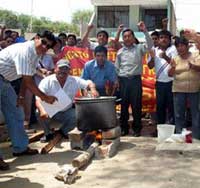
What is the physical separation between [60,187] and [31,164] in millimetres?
1159

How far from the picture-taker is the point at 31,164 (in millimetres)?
6461

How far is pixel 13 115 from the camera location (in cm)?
675

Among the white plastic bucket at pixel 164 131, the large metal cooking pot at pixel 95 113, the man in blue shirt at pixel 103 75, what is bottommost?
the white plastic bucket at pixel 164 131

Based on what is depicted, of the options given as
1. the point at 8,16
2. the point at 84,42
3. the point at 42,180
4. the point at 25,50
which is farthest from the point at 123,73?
the point at 8,16

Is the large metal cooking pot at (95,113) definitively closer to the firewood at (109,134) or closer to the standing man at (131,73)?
the firewood at (109,134)

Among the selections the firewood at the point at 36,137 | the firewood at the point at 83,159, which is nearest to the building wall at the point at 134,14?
the firewood at the point at 36,137

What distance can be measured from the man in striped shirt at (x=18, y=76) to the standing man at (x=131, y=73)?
6.67 ft

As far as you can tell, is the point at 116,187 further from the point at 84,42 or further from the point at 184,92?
the point at 84,42

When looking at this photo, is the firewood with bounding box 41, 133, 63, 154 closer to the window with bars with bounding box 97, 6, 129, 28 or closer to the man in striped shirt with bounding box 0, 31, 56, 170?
the man in striped shirt with bounding box 0, 31, 56, 170

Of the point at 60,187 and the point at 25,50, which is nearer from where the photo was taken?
the point at 60,187

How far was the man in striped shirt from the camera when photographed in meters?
6.21

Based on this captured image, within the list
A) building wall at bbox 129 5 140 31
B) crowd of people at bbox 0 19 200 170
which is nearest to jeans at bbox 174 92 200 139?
crowd of people at bbox 0 19 200 170

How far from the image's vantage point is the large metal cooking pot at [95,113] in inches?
280

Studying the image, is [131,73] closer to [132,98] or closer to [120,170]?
[132,98]
